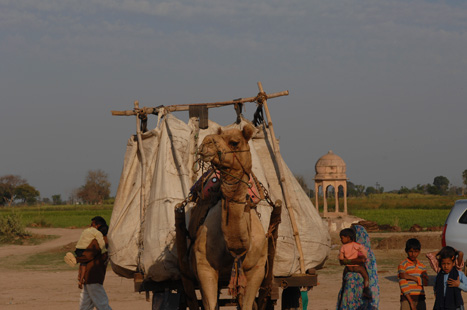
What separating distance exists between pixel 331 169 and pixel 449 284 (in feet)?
93.7

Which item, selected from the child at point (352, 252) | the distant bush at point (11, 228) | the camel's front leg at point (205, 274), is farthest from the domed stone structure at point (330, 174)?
the camel's front leg at point (205, 274)

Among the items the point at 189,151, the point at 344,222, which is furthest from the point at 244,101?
the point at 344,222

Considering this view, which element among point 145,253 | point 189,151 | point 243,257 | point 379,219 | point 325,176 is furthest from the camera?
point 379,219

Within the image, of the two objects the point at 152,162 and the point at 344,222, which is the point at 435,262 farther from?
the point at 344,222

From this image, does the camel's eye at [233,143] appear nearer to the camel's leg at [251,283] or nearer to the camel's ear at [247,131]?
the camel's ear at [247,131]

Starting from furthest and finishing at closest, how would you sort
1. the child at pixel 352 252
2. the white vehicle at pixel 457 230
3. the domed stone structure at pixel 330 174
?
the domed stone structure at pixel 330 174 < the white vehicle at pixel 457 230 < the child at pixel 352 252

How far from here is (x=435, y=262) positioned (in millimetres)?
8461

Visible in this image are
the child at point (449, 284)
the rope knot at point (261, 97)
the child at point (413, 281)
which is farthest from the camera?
the rope knot at point (261, 97)

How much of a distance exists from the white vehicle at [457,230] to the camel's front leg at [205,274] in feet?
26.5

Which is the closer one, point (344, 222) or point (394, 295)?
point (394, 295)

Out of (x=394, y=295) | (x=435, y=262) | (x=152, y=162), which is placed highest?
(x=152, y=162)

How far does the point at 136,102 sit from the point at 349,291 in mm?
3698

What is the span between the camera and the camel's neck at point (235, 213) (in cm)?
614

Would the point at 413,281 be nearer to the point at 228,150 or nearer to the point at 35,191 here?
the point at 228,150
